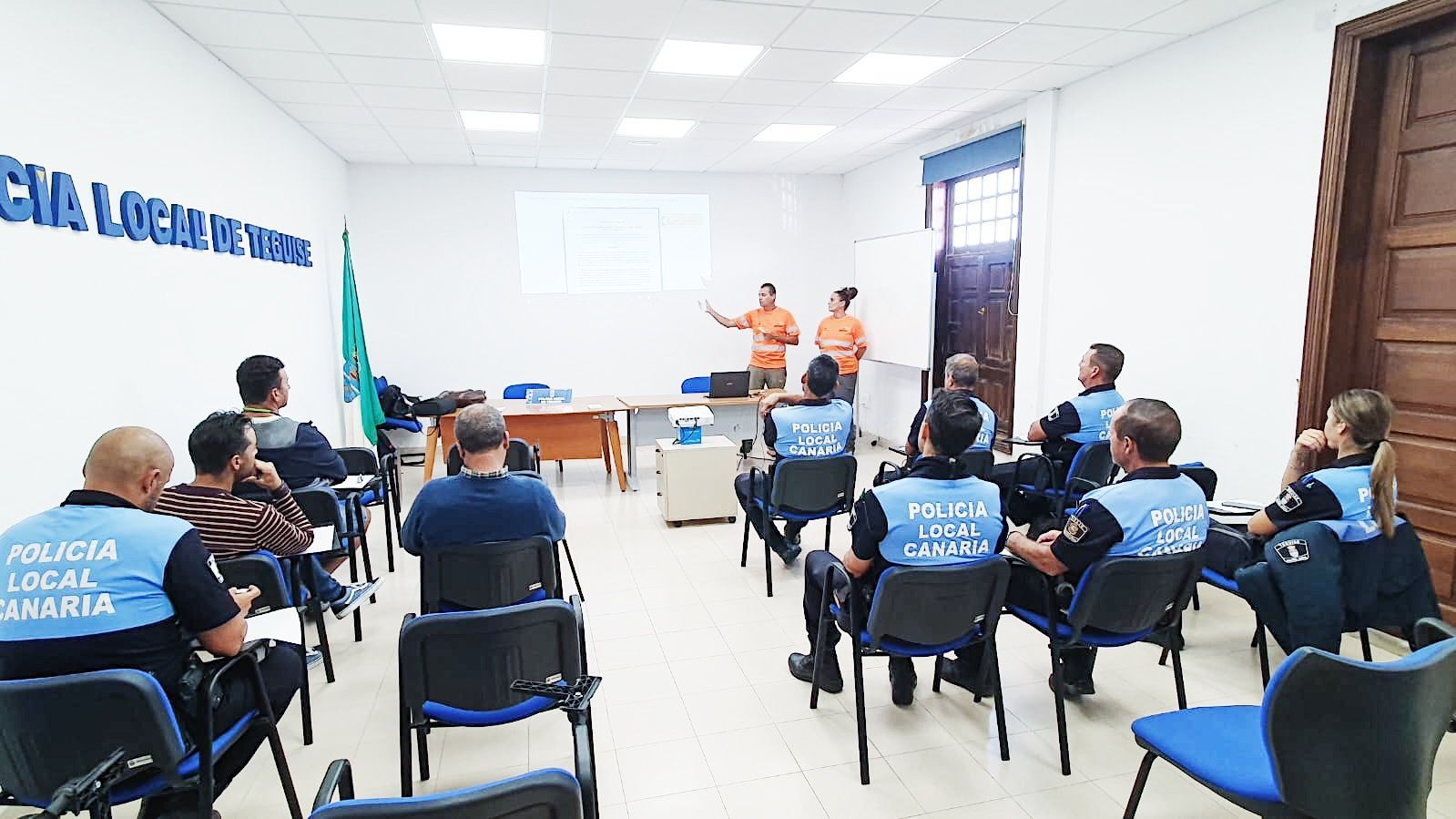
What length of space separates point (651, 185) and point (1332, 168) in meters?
5.97

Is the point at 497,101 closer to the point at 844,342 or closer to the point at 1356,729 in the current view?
the point at 844,342

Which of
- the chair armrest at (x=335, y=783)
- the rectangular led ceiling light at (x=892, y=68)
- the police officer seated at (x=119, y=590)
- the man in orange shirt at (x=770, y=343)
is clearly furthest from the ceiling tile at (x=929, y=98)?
the chair armrest at (x=335, y=783)

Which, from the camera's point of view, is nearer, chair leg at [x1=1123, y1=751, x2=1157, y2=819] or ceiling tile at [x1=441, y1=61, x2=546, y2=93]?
chair leg at [x1=1123, y1=751, x2=1157, y2=819]

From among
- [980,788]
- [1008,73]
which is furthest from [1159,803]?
[1008,73]

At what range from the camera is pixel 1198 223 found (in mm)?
4066

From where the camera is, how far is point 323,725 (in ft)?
8.88

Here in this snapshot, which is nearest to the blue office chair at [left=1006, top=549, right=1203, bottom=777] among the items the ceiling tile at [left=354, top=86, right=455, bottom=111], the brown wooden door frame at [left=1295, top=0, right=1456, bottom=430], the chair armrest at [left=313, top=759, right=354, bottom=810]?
the brown wooden door frame at [left=1295, top=0, right=1456, bottom=430]

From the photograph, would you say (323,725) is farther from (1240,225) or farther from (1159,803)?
(1240,225)

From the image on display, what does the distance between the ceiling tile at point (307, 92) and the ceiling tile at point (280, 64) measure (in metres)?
0.10

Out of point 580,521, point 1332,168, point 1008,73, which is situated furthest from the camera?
point 580,521

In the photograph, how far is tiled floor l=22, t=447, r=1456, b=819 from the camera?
227 cm

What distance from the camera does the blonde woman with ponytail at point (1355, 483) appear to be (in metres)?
2.39

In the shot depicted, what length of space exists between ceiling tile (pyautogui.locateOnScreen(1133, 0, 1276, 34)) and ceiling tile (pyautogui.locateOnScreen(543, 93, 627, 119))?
3.19m

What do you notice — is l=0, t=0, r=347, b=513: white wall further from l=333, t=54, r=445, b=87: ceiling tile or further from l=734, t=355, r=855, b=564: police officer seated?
l=734, t=355, r=855, b=564: police officer seated
